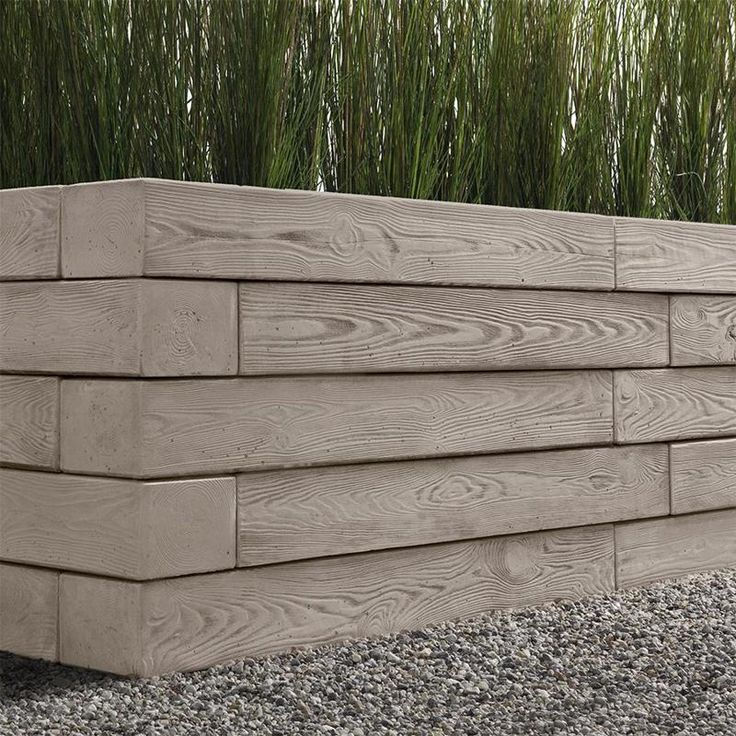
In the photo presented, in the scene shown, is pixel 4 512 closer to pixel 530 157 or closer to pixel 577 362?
pixel 577 362

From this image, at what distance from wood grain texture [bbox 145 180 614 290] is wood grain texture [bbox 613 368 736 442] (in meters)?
0.31

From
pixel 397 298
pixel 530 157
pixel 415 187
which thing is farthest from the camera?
pixel 530 157

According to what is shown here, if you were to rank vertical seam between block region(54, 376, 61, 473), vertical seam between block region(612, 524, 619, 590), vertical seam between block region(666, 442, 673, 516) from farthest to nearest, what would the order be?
vertical seam between block region(666, 442, 673, 516), vertical seam between block region(612, 524, 619, 590), vertical seam between block region(54, 376, 61, 473)

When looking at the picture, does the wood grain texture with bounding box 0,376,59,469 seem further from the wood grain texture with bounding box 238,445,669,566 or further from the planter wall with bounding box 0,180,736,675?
the wood grain texture with bounding box 238,445,669,566

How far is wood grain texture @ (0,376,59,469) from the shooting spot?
2725mm

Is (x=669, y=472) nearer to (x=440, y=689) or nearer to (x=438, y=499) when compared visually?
(x=438, y=499)

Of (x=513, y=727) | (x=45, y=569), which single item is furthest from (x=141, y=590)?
(x=513, y=727)

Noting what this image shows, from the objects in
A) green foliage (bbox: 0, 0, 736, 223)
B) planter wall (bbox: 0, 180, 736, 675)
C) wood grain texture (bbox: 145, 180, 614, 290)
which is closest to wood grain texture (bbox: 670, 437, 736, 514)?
planter wall (bbox: 0, 180, 736, 675)

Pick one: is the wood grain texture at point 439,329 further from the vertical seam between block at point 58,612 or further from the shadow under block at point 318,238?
the vertical seam between block at point 58,612

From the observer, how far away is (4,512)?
280cm

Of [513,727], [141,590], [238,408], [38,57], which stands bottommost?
[513,727]

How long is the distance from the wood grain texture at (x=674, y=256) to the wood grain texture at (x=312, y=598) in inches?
28.6

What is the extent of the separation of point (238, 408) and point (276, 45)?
0.92 metres

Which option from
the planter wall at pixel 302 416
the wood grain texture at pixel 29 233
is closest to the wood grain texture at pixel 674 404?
the planter wall at pixel 302 416
